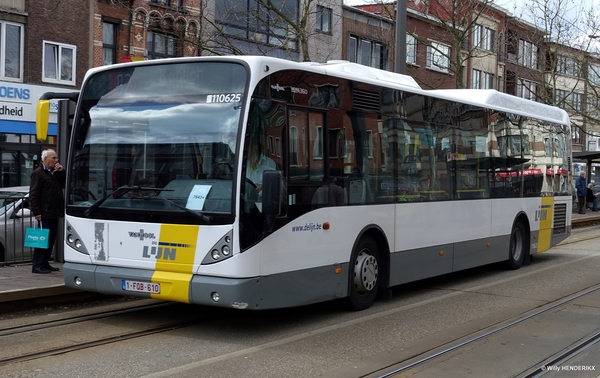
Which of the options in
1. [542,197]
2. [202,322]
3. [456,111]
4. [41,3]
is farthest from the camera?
[41,3]

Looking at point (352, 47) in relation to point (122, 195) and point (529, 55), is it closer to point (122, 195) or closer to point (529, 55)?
point (529, 55)

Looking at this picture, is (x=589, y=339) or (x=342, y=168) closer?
(x=589, y=339)

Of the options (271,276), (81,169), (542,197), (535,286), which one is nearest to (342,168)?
(271,276)

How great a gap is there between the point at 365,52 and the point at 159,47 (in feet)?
42.8

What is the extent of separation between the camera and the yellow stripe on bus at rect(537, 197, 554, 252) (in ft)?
47.5

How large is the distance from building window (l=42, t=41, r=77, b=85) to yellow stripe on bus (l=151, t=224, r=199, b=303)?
2000 cm

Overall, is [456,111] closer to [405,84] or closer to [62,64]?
[405,84]

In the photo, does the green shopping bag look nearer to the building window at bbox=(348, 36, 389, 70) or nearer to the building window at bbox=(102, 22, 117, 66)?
the building window at bbox=(102, 22, 117, 66)

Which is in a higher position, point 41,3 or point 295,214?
point 41,3

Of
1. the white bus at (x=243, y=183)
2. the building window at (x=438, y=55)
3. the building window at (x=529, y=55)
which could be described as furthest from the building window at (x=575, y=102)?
the white bus at (x=243, y=183)

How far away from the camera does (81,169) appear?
26.5ft

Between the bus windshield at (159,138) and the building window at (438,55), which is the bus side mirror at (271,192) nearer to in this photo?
the bus windshield at (159,138)

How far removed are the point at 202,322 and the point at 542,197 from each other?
8.64m

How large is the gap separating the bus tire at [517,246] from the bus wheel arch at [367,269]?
15.4 ft
